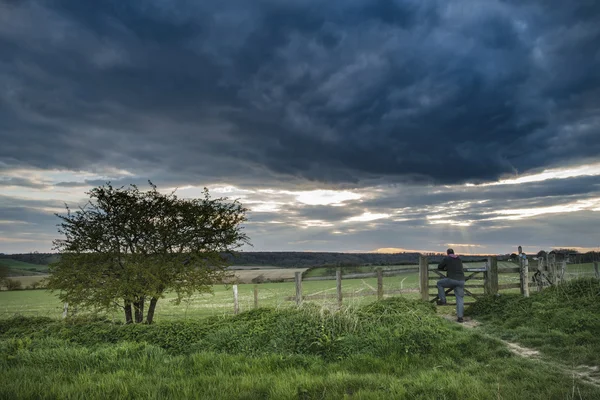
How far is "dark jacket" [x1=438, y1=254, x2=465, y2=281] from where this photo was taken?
667 inches

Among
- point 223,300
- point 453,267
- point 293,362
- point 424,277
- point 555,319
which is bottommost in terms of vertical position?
point 223,300

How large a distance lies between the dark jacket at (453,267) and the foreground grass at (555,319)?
180 centimetres

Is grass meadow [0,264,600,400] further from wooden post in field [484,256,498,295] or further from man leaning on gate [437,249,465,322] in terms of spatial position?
wooden post in field [484,256,498,295]

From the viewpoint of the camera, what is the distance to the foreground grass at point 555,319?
35.0 ft

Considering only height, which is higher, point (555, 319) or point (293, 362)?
point (555, 319)

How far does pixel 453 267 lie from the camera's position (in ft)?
55.8

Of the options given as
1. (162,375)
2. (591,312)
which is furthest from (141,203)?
(591,312)

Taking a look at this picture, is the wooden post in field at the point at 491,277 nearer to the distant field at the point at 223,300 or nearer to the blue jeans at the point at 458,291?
the distant field at the point at 223,300

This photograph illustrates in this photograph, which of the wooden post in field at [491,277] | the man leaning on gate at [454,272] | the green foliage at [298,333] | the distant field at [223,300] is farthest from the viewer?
the distant field at [223,300]

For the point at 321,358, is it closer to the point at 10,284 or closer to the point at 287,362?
the point at 287,362

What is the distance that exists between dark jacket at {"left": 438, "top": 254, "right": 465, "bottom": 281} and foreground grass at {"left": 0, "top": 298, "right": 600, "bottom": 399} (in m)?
3.71

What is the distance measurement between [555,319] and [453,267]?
4233 millimetres

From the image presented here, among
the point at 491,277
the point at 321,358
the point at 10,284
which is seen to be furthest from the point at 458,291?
the point at 10,284

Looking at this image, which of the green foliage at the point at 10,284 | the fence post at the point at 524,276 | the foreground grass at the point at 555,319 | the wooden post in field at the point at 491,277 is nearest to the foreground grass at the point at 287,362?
the foreground grass at the point at 555,319
